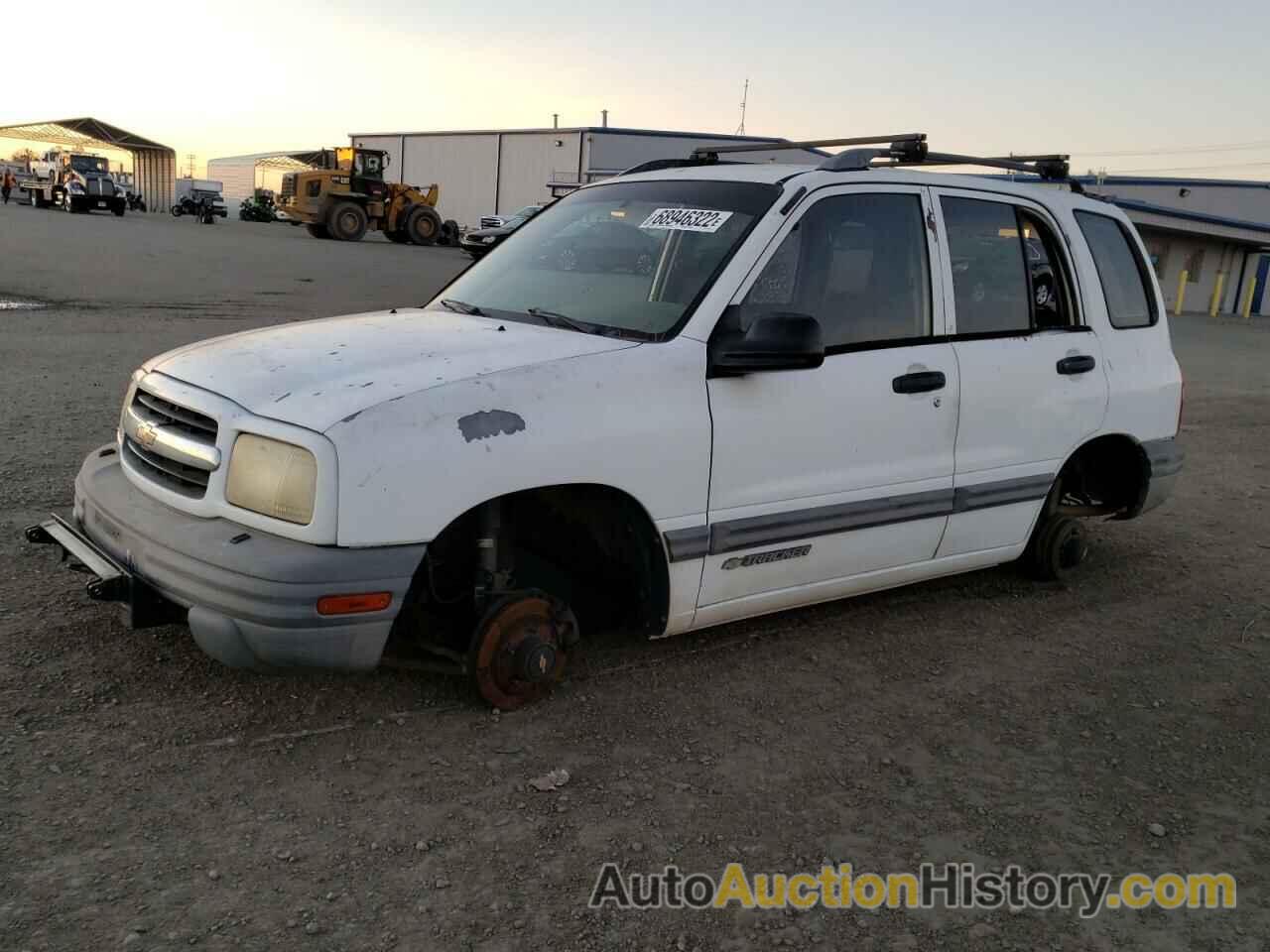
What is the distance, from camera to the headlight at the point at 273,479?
9.84ft

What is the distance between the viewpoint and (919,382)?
4230 millimetres

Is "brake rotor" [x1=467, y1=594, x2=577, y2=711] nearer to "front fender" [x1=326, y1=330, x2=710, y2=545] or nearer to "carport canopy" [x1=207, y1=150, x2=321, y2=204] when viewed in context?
"front fender" [x1=326, y1=330, x2=710, y2=545]

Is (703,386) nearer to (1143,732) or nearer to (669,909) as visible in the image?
(669,909)

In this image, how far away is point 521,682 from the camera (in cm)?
358

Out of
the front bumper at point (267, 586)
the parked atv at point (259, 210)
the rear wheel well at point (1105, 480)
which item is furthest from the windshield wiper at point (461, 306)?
the parked atv at point (259, 210)

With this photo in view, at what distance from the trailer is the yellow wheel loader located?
1339cm

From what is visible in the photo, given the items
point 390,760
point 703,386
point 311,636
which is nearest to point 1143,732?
point 703,386

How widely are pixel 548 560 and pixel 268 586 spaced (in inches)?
45.7

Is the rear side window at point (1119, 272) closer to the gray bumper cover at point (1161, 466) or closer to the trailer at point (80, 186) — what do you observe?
the gray bumper cover at point (1161, 466)

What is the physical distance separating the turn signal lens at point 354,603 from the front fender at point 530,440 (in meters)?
0.16

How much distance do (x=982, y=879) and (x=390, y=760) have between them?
172 centimetres

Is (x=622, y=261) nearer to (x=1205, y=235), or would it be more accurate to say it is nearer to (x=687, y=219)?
(x=687, y=219)

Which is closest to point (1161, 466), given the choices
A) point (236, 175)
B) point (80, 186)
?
point (80, 186)

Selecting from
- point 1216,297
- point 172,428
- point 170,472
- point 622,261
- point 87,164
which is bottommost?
point 170,472
